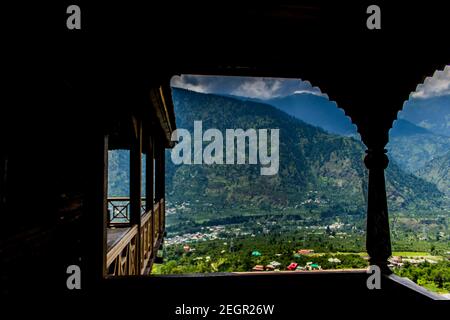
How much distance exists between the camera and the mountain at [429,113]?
176000 millimetres

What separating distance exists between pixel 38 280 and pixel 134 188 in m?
3.09

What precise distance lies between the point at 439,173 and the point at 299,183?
123ft

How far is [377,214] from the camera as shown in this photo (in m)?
3.64

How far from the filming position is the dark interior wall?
2.46m

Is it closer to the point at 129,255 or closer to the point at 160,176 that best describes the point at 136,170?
the point at 129,255

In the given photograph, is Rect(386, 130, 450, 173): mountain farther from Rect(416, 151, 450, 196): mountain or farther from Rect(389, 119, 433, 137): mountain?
Rect(416, 151, 450, 196): mountain

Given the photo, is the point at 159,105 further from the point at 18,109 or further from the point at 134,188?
the point at 18,109

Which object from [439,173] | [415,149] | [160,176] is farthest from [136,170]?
[415,149]

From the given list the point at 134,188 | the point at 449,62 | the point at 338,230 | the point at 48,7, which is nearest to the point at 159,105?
the point at 134,188


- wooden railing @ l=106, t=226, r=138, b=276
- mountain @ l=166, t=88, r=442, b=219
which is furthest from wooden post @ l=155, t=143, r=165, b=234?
mountain @ l=166, t=88, r=442, b=219

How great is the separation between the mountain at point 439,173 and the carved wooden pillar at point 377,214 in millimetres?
80304

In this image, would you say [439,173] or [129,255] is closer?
[129,255]

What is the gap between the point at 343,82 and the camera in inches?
135

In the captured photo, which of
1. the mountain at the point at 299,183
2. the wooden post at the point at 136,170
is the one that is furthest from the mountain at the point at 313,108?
the wooden post at the point at 136,170
